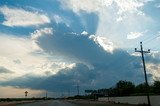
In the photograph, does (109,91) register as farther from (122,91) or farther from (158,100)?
(158,100)

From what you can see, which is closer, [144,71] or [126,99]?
[144,71]

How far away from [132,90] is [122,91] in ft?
23.3

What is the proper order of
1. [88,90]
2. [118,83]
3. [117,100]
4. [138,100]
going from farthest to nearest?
[118,83] → [88,90] → [117,100] → [138,100]

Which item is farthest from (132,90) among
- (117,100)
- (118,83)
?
(118,83)

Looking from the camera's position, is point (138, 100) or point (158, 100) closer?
point (158, 100)

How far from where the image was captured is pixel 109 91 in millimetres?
164875

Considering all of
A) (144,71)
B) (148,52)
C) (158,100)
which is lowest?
(158,100)

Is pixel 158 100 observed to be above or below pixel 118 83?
below

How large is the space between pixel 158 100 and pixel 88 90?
9639 cm

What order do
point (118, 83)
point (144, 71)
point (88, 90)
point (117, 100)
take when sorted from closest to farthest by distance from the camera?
point (144, 71), point (117, 100), point (88, 90), point (118, 83)

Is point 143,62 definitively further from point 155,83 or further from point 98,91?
point 98,91

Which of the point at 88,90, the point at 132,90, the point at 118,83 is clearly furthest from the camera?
the point at 118,83

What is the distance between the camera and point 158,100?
62.5 m

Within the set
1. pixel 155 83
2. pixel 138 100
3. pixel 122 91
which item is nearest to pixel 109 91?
pixel 122 91
